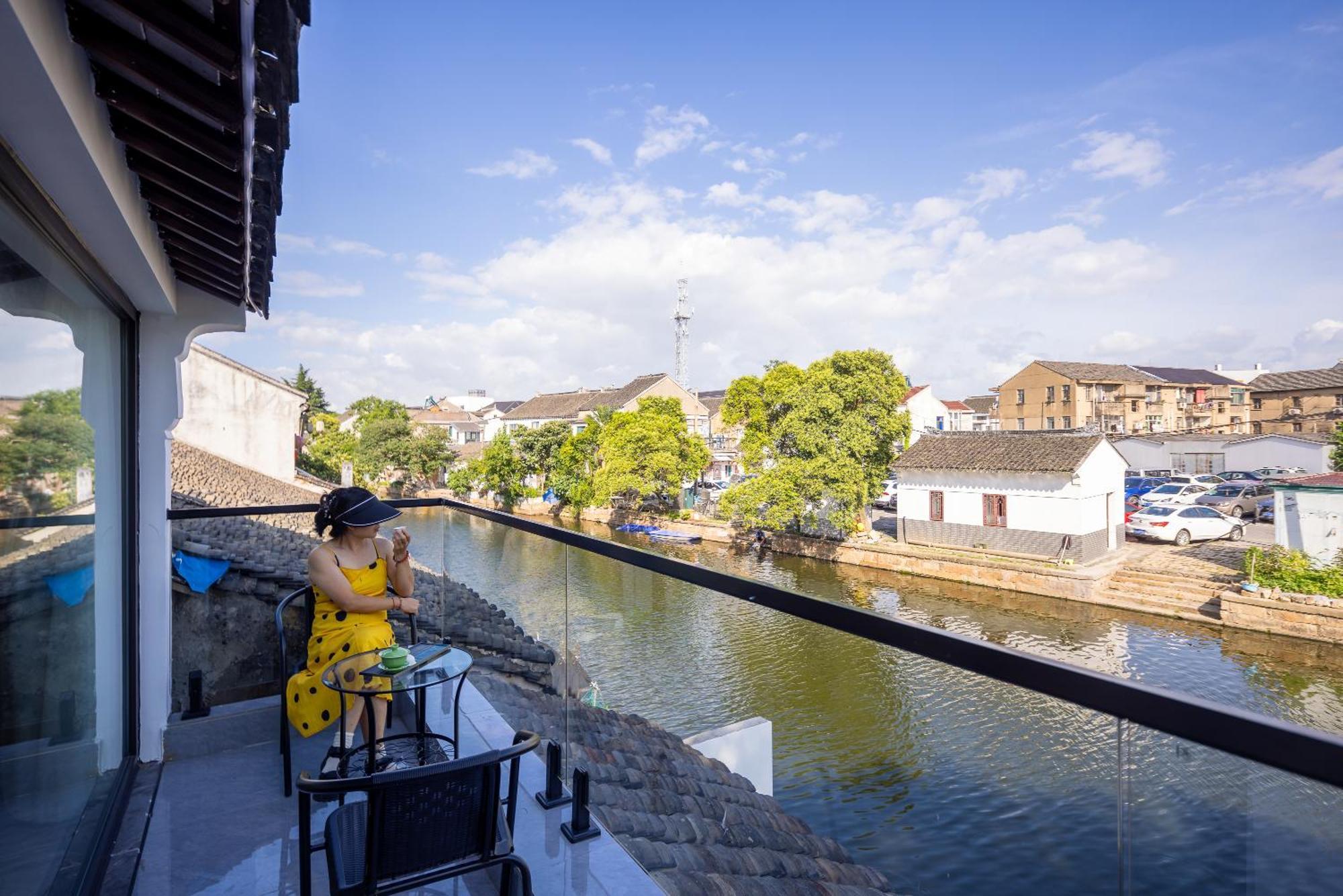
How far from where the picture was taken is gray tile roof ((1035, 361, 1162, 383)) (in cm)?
4006

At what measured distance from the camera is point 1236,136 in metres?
45.4

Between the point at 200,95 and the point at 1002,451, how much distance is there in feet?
71.4

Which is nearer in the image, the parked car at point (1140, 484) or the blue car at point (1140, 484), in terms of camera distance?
the blue car at point (1140, 484)

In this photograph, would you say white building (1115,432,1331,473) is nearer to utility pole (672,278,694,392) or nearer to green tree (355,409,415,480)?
utility pole (672,278,694,392)

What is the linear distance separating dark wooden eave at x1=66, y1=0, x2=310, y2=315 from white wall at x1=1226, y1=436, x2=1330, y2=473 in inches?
1656

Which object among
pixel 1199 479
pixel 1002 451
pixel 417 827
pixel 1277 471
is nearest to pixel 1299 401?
pixel 1277 471

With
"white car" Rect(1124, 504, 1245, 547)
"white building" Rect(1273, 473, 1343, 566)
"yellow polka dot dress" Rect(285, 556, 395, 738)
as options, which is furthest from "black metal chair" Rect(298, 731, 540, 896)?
"white car" Rect(1124, 504, 1245, 547)

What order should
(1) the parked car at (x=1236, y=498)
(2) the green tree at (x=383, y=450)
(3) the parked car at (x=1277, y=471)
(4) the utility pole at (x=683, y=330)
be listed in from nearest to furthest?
(1) the parked car at (x=1236, y=498)
(3) the parked car at (x=1277, y=471)
(2) the green tree at (x=383, y=450)
(4) the utility pole at (x=683, y=330)

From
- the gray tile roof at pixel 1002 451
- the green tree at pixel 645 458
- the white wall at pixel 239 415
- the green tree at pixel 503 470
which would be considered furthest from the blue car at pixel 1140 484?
the white wall at pixel 239 415

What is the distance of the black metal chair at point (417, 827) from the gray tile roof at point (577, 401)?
38.7 metres

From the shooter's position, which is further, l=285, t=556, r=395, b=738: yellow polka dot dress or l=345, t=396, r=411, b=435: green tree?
l=345, t=396, r=411, b=435: green tree

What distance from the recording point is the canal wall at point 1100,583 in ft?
46.4

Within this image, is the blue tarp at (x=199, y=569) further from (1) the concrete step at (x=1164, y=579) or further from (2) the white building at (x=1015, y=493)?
(2) the white building at (x=1015, y=493)

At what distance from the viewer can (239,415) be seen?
18.0 metres
